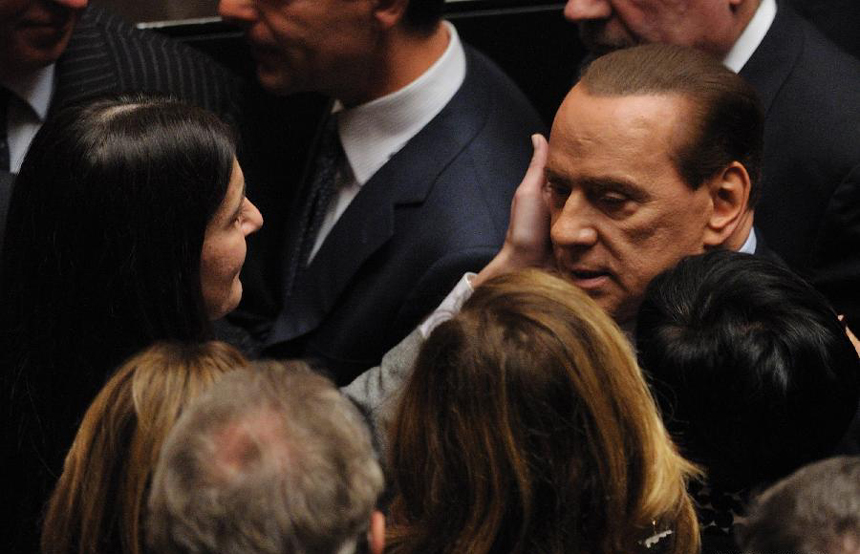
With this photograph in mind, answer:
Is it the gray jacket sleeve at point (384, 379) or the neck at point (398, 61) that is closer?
the gray jacket sleeve at point (384, 379)

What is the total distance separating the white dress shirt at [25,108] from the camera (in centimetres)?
247

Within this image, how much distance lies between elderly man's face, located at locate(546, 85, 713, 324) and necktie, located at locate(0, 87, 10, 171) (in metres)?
1.15

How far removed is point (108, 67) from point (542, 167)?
1026 mm

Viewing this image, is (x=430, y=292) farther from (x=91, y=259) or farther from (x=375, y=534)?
(x=375, y=534)

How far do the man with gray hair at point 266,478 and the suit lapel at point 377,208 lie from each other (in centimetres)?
117

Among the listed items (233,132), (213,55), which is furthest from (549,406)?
(213,55)

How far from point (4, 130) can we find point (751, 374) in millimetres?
1653

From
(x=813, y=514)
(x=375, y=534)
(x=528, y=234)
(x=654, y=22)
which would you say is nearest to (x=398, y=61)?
(x=654, y=22)

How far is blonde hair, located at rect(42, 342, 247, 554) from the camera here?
128cm

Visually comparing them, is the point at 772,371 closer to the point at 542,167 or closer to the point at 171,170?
the point at 542,167

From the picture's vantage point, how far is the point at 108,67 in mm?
2551

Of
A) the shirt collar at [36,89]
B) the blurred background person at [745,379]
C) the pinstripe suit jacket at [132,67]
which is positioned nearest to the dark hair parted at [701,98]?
the blurred background person at [745,379]

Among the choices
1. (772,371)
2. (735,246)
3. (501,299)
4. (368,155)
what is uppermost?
(501,299)

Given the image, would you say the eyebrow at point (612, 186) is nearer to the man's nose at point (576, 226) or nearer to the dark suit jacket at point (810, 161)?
the man's nose at point (576, 226)
